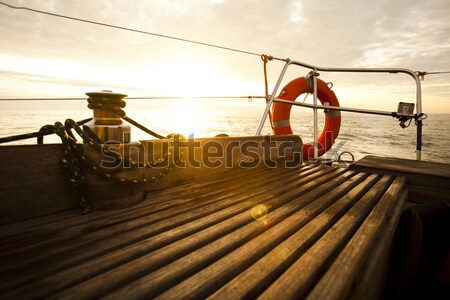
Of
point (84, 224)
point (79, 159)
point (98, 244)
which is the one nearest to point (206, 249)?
point (98, 244)

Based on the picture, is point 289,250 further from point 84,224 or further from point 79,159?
point 79,159

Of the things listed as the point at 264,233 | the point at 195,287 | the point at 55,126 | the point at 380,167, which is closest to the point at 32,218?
the point at 55,126

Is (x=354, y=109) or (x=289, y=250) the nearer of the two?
(x=289, y=250)

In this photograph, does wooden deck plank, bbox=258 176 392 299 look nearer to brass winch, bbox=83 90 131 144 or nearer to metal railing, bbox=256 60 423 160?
brass winch, bbox=83 90 131 144

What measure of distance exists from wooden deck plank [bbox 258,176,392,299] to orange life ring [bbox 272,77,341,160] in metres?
2.66

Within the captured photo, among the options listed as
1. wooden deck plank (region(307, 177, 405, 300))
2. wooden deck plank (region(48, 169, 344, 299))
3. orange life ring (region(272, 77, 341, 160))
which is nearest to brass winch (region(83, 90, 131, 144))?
wooden deck plank (region(48, 169, 344, 299))

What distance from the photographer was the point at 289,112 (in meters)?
4.20

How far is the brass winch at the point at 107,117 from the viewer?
4.63 feet

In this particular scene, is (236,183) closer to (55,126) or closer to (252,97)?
(55,126)

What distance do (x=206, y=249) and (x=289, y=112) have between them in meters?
3.60

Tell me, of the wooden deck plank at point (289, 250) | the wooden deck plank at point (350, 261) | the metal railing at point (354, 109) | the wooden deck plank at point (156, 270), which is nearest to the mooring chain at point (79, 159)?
the wooden deck plank at point (156, 270)

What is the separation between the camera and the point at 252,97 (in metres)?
4.18

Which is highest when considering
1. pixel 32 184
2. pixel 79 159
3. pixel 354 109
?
pixel 354 109

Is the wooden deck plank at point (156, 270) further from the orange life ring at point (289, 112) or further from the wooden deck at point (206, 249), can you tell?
the orange life ring at point (289, 112)
